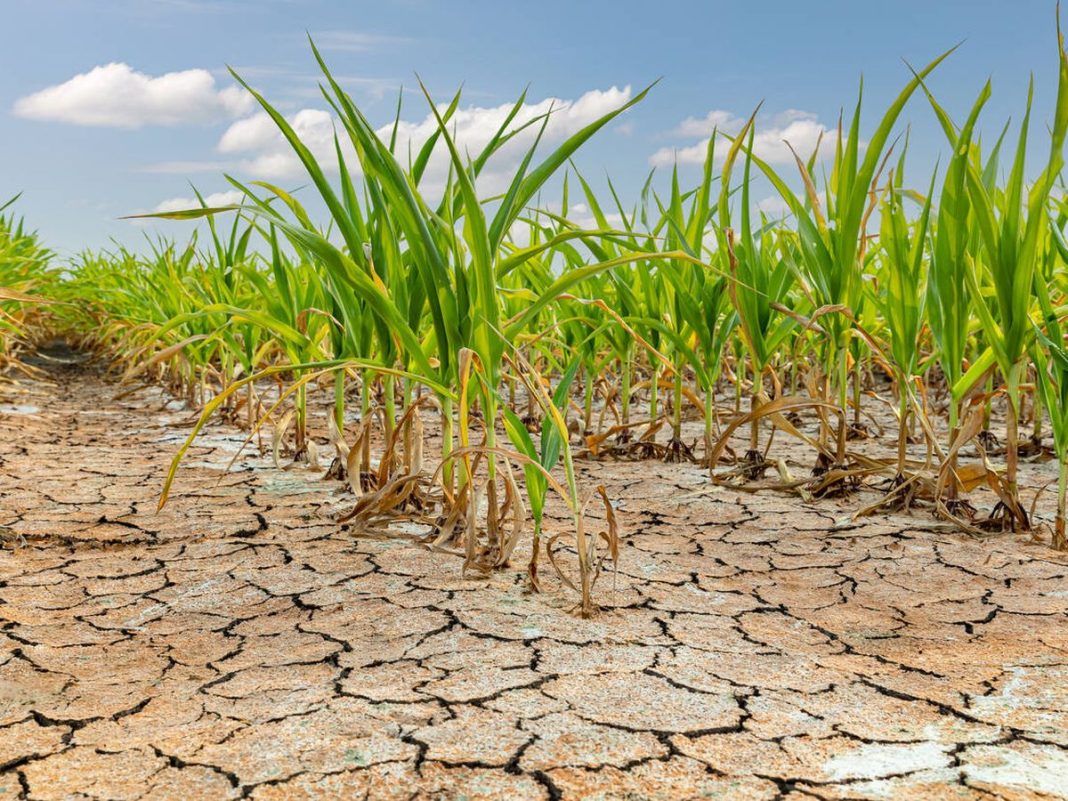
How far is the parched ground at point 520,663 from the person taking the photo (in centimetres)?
95

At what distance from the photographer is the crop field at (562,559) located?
991mm

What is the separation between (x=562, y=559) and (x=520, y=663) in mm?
464

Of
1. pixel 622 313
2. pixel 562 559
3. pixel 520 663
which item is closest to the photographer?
pixel 520 663

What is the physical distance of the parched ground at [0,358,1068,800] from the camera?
0.95 metres

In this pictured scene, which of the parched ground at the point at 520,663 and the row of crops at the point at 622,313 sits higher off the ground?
the row of crops at the point at 622,313

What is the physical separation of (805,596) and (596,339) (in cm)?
134

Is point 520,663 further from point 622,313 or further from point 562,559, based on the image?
point 622,313

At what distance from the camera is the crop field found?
0.99 m

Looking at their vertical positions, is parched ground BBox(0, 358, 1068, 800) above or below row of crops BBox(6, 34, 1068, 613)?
below

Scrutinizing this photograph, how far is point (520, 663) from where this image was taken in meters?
Answer: 1.19

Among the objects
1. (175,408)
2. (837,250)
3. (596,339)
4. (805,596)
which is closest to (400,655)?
(805,596)

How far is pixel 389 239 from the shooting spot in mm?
1702

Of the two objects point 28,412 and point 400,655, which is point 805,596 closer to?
point 400,655

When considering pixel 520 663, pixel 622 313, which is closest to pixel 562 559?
pixel 520 663
